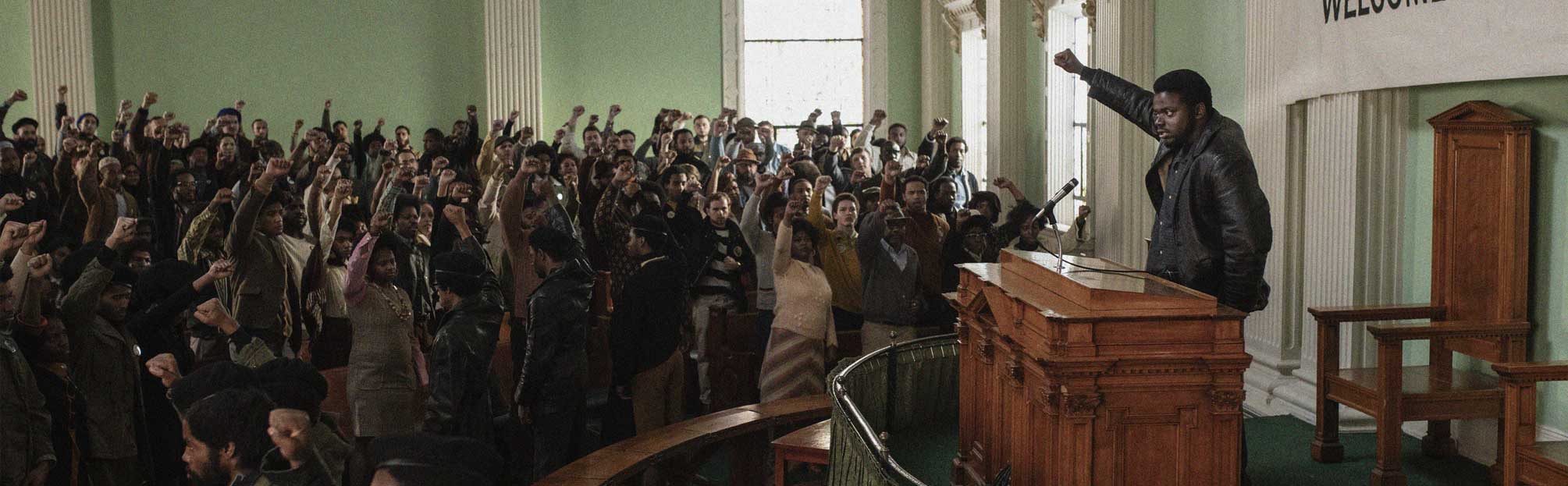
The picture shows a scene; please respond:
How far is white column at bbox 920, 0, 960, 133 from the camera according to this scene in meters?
18.1

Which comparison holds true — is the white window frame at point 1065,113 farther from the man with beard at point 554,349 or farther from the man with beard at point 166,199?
the man with beard at point 166,199

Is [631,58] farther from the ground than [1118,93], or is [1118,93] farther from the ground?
[631,58]

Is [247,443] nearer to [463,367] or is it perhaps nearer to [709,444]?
[463,367]

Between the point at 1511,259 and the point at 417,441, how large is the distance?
175 inches

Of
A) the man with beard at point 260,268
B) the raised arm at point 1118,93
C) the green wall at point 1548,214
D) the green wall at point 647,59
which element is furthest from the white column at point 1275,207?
the green wall at point 647,59

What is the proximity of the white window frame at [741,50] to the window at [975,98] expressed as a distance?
1982 mm

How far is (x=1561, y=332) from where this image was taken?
559cm

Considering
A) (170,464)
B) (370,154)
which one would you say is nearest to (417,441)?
(170,464)

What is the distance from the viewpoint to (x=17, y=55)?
1612cm

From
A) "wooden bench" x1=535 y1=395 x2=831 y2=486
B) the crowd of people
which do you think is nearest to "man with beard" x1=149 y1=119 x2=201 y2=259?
the crowd of people

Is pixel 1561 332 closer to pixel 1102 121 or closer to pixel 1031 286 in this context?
pixel 1031 286

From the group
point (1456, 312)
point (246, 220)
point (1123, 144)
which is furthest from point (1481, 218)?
point (246, 220)

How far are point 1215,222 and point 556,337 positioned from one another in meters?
2.99

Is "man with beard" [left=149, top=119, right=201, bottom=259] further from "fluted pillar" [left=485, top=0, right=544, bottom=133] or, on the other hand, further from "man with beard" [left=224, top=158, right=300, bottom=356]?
"fluted pillar" [left=485, top=0, right=544, bottom=133]
